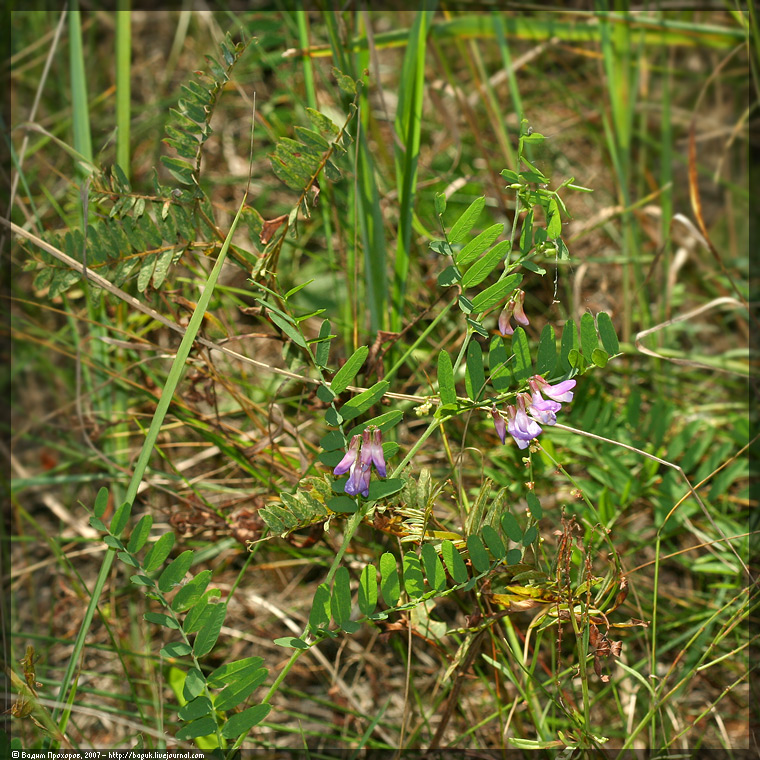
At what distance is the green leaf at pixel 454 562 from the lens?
998 millimetres

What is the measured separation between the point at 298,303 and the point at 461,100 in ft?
2.32

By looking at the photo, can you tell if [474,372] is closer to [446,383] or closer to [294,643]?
[446,383]

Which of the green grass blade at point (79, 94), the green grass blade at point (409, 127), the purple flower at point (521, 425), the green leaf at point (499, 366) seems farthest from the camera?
the green grass blade at point (79, 94)

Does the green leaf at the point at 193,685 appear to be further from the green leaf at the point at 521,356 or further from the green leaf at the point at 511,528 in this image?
the green leaf at the point at 521,356

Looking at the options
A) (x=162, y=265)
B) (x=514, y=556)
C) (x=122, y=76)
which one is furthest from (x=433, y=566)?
(x=122, y=76)

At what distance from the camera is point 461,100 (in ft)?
5.65

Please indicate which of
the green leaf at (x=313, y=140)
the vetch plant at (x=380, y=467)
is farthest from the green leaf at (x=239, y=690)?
the green leaf at (x=313, y=140)

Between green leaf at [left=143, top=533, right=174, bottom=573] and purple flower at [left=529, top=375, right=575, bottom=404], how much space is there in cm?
63

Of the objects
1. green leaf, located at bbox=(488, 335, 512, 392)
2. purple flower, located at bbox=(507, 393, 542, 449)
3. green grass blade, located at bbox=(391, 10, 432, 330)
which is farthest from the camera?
green grass blade, located at bbox=(391, 10, 432, 330)

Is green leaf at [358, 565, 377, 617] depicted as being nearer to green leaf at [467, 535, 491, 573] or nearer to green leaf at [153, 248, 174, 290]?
green leaf at [467, 535, 491, 573]

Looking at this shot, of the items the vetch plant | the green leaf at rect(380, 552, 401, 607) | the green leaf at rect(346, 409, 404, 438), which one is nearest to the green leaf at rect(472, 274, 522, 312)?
the vetch plant

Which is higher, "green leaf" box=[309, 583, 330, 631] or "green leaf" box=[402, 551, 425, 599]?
"green leaf" box=[402, 551, 425, 599]

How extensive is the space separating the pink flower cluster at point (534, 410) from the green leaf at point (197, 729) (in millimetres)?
639

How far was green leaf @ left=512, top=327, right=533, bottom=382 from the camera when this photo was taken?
41.0 inches
